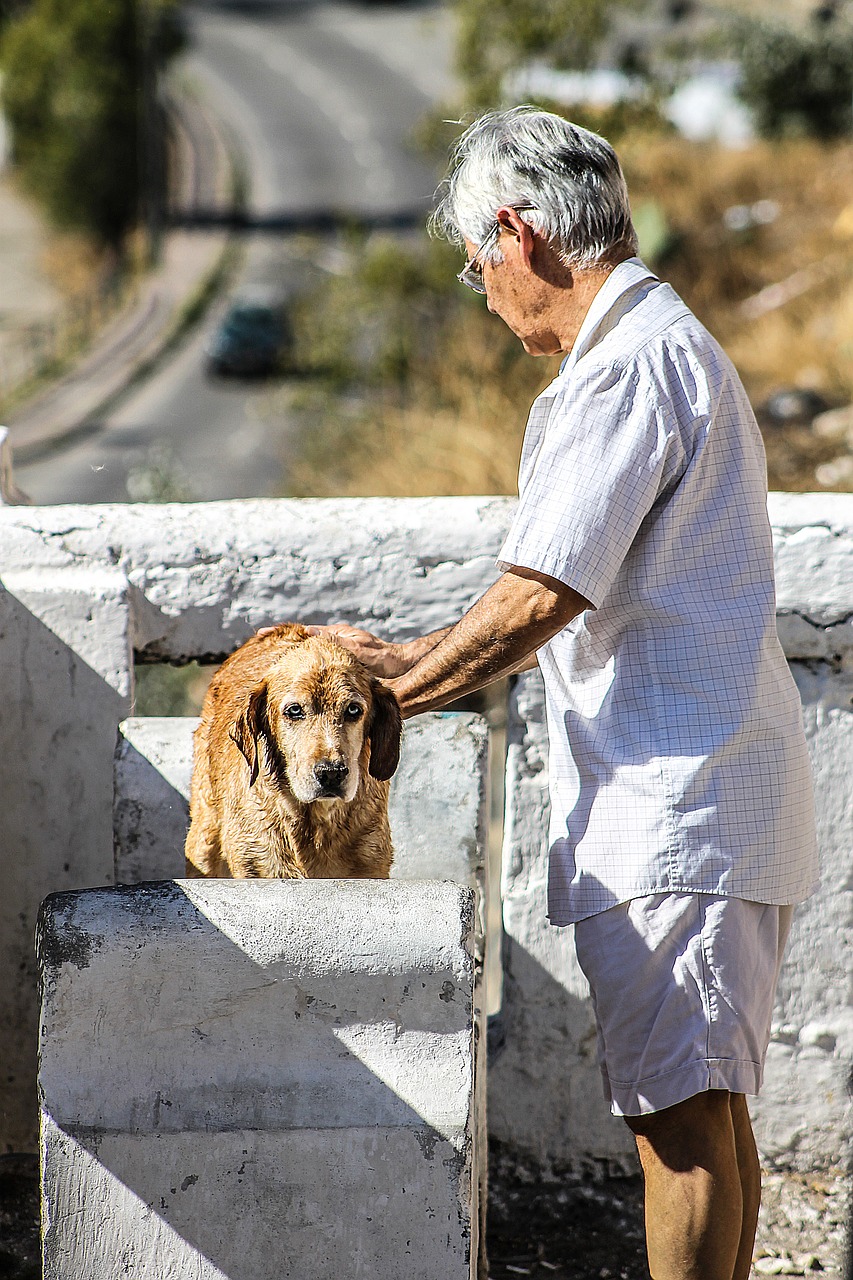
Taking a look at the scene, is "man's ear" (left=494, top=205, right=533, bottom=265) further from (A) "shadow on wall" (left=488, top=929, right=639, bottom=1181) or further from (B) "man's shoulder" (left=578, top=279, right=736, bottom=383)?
(A) "shadow on wall" (left=488, top=929, right=639, bottom=1181)

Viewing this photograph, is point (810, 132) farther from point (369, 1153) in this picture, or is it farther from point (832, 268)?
point (369, 1153)

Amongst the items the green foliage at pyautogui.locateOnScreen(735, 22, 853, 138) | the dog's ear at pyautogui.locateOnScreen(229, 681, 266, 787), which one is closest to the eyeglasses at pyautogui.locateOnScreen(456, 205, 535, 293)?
the dog's ear at pyautogui.locateOnScreen(229, 681, 266, 787)

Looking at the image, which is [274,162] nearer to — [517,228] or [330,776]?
[517,228]

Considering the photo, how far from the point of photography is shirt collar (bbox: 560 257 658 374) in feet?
7.52

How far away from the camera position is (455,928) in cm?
232

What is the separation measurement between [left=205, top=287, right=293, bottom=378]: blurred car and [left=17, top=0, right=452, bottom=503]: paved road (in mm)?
466

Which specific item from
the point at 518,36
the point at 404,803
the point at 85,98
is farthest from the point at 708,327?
the point at 85,98

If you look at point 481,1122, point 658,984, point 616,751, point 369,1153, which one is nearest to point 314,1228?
point 369,1153

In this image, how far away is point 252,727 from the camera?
2561 millimetres

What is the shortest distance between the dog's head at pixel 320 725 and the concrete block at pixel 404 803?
0.40 meters

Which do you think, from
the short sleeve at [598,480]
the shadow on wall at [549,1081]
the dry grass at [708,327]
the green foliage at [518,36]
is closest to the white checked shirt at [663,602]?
the short sleeve at [598,480]

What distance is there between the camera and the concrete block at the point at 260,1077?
2305 mm

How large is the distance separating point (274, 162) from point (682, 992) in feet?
157

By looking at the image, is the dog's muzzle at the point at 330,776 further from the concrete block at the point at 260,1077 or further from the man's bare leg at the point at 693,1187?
the man's bare leg at the point at 693,1187
